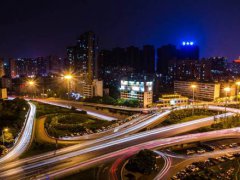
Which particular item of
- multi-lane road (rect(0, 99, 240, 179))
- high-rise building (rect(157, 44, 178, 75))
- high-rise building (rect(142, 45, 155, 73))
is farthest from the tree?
high-rise building (rect(157, 44, 178, 75))

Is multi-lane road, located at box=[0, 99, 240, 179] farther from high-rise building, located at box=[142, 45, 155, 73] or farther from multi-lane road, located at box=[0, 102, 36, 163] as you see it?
high-rise building, located at box=[142, 45, 155, 73]

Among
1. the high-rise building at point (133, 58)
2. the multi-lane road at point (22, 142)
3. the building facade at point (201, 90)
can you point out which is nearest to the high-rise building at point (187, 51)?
the high-rise building at point (133, 58)

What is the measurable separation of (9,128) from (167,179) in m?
9.37

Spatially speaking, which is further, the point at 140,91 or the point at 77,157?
the point at 140,91

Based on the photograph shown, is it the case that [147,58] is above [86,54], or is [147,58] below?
above

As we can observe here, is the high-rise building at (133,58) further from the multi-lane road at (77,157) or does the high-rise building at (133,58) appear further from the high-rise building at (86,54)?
the multi-lane road at (77,157)

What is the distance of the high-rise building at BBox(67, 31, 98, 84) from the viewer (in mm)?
34531

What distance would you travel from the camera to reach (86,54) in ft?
114

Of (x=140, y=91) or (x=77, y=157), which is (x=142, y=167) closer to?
(x=77, y=157)

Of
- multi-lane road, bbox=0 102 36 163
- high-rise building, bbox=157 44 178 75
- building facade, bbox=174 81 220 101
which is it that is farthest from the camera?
high-rise building, bbox=157 44 178 75

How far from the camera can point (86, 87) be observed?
2948 centimetres

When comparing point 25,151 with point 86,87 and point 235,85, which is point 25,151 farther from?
point 235,85

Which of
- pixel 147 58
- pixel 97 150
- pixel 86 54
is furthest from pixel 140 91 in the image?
pixel 147 58

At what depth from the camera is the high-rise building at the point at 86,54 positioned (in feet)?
113
